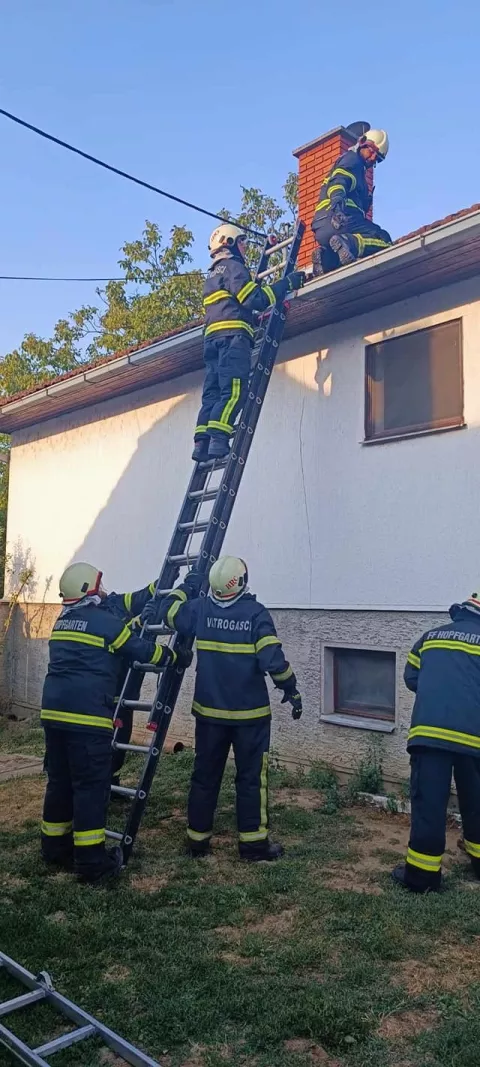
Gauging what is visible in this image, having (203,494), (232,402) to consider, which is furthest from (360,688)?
(232,402)

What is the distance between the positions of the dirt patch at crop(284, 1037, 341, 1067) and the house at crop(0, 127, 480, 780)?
3388 millimetres

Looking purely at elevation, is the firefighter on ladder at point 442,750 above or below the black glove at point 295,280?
below

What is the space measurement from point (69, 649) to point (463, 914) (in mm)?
2618

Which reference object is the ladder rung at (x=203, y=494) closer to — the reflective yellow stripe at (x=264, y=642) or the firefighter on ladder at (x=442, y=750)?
the reflective yellow stripe at (x=264, y=642)

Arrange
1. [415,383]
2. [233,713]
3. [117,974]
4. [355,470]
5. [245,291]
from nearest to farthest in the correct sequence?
1. [117,974]
2. [233,713]
3. [245,291]
4. [415,383]
5. [355,470]

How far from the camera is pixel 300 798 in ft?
20.6

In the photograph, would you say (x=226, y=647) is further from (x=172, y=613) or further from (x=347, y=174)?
(x=347, y=174)

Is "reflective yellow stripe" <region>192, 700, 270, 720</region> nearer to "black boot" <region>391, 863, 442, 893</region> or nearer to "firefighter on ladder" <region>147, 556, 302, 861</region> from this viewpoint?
"firefighter on ladder" <region>147, 556, 302, 861</region>

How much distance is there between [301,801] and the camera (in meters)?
6.18

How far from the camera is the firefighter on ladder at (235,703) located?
4.93m

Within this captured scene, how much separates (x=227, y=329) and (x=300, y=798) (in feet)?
12.2

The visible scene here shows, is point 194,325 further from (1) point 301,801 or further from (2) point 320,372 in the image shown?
(1) point 301,801

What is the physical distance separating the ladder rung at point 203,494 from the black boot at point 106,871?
8.41ft

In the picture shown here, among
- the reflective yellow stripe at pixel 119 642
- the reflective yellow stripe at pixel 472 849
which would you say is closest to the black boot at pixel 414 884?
the reflective yellow stripe at pixel 472 849
